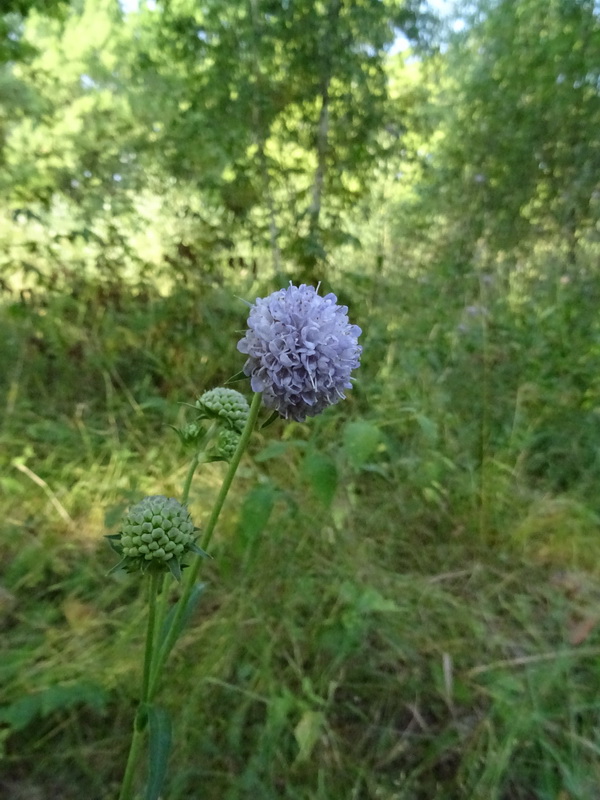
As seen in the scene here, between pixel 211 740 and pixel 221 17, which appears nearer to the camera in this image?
pixel 211 740

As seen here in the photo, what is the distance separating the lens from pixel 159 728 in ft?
3.66

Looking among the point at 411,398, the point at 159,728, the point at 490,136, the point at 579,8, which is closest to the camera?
the point at 159,728

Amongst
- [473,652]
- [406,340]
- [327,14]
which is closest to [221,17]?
[327,14]

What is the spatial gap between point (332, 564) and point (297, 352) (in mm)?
1280

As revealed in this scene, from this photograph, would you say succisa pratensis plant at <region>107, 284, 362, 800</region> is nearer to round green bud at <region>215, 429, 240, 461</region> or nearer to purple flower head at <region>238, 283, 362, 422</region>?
purple flower head at <region>238, 283, 362, 422</region>

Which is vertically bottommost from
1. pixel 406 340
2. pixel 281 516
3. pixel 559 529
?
pixel 281 516

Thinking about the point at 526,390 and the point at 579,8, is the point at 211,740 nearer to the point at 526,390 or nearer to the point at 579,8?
the point at 526,390

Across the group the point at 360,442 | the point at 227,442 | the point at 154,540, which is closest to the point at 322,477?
the point at 360,442

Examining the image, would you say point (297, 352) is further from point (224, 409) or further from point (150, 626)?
point (150, 626)

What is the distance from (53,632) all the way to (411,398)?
1637mm

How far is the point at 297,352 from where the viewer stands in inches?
40.5

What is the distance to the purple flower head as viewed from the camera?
3.36 ft

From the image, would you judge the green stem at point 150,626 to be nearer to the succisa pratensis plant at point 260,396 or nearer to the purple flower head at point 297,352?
the succisa pratensis plant at point 260,396

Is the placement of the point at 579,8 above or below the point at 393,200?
above
